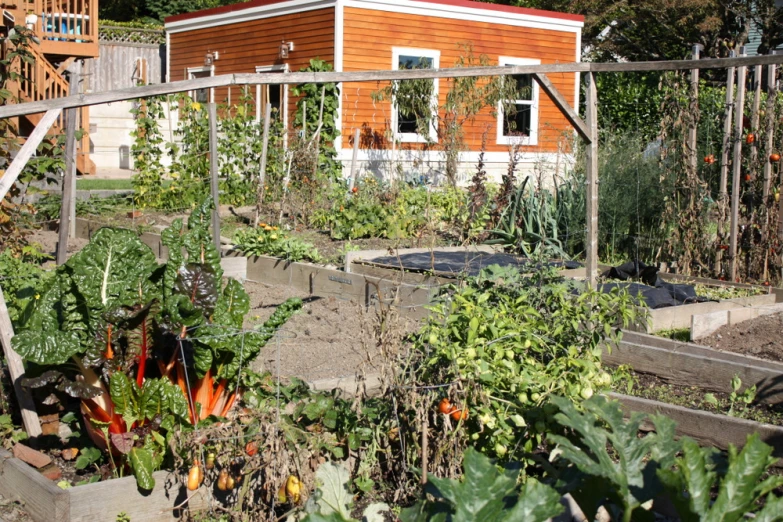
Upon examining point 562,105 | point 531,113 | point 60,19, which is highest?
point 60,19

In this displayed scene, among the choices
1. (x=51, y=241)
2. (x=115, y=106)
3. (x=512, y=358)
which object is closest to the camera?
(x=512, y=358)

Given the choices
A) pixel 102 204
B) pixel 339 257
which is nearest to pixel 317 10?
pixel 102 204

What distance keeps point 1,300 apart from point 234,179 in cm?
961

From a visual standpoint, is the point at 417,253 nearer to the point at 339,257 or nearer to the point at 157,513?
the point at 339,257

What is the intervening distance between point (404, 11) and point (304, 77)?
40.7 ft

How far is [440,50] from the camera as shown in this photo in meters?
17.5

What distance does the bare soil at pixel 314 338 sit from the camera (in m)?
5.71

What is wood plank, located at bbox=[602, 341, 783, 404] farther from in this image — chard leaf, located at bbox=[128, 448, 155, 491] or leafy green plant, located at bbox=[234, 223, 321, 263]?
leafy green plant, located at bbox=[234, 223, 321, 263]

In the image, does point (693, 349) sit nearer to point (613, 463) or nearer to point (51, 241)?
point (613, 463)

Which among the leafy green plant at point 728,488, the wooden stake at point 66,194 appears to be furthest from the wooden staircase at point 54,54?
the leafy green plant at point 728,488

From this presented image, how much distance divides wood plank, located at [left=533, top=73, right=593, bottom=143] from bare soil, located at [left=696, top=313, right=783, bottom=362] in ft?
5.57

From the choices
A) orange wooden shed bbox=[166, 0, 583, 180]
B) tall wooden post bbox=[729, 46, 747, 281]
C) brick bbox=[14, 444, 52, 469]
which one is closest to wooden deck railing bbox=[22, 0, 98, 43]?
orange wooden shed bbox=[166, 0, 583, 180]

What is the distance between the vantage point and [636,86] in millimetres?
20969

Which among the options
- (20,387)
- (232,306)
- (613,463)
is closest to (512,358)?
(613,463)
